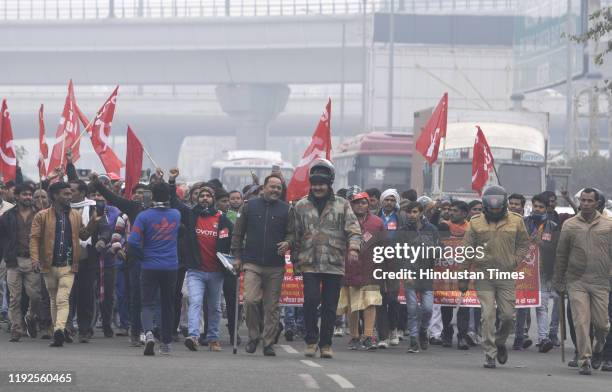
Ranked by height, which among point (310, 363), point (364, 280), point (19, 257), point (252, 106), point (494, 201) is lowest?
point (310, 363)

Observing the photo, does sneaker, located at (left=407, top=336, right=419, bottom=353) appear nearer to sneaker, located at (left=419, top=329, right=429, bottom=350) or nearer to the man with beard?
sneaker, located at (left=419, top=329, right=429, bottom=350)

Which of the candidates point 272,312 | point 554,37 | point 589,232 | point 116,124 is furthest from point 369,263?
point 116,124

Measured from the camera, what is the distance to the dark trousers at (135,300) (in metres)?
15.5

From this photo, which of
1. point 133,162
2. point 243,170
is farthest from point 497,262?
point 243,170

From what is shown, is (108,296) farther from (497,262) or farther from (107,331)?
(497,262)

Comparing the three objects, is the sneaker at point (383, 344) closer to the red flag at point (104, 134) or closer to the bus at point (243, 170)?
the red flag at point (104, 134)

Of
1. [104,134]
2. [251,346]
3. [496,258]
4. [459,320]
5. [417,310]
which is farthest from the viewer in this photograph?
[104,134]

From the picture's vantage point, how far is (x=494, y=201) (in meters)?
14.2

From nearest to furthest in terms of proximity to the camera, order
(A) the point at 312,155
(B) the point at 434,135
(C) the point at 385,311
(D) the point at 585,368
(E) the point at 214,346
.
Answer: (D) the point at 585,368, (E) the point at 214,346, (C) the point at 385,311, (A) the point at 312,155, (B) the point at 434,135

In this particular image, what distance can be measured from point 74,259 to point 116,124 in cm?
9237

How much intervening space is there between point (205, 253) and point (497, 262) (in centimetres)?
302

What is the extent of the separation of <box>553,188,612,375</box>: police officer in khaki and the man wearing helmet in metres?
1.96

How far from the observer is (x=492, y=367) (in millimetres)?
14203

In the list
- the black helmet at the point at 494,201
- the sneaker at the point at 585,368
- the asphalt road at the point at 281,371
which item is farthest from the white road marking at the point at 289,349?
the sneaker at the point at 585,368
